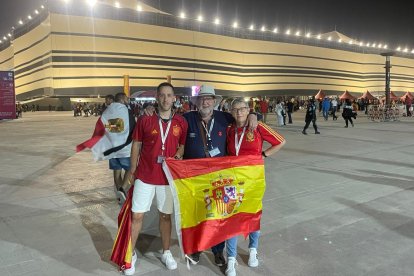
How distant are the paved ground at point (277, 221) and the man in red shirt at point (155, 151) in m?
0.61

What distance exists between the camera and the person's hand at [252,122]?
3664 millimetres

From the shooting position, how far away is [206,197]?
351 centimetres

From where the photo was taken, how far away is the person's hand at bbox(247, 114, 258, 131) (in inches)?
144

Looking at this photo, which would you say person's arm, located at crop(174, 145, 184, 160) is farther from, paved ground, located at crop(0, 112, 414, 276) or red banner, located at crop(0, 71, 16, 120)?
red banner, located at crop(0, 71, 16, 120)

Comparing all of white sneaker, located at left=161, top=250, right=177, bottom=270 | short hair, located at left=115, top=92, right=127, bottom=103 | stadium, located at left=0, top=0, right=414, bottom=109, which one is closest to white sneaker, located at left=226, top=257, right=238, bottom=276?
white sneaker, located at left=161, top=250, right=177, bottom=270

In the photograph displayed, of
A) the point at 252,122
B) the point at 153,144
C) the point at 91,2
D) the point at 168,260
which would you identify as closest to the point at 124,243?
the point at 168,260

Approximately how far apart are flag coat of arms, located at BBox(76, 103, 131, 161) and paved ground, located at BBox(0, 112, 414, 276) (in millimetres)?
871

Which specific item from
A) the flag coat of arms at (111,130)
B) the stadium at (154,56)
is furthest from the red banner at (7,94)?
the stadium at (154,56)

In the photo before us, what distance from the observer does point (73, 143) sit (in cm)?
1412

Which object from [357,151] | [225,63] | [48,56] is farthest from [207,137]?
[225,63]

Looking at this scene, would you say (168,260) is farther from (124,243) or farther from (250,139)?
A: (250,139)

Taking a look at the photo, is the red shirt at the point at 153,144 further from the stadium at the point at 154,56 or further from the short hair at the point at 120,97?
the stadium at the point at 154,56

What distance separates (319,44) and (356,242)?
91.7 metres

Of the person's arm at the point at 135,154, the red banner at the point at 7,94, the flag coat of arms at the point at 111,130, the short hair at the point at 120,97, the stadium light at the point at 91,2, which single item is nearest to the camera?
the person's arm at the point at 135,154
